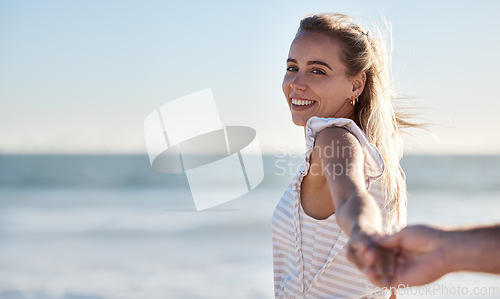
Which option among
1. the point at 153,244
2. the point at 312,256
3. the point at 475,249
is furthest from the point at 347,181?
the point at 153,244

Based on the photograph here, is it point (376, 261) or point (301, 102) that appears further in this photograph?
point (301, 102)

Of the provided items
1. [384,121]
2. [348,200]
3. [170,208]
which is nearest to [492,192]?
[170,208]

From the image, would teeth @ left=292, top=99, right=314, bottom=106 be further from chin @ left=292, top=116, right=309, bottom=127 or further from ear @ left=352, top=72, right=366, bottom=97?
ear @ left=352, top=72, right=366, bottom=97

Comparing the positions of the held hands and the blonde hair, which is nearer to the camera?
the held hands

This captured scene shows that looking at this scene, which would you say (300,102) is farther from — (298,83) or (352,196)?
(352,196)

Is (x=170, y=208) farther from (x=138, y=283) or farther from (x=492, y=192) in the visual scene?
(x=492, y=192)

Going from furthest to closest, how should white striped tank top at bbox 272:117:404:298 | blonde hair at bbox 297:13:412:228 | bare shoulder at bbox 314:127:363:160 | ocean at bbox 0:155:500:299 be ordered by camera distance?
1. ocean at bbox 0:155:500:299
2. blonde hair at bbox 297:13:412:228
3. white striped tank top at bbox 272:117:404:298
4. bare shoulder at bbox 314:127:363:160

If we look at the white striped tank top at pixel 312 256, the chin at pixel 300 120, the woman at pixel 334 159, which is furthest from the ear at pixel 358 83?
the white striped tank top at pixel 312 256

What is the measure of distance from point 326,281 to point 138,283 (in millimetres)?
4709

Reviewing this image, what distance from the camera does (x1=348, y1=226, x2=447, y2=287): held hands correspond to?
109cm

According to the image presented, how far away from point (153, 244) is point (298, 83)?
6.74 metres

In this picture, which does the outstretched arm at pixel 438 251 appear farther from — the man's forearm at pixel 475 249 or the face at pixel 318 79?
the face at pixel 318 79

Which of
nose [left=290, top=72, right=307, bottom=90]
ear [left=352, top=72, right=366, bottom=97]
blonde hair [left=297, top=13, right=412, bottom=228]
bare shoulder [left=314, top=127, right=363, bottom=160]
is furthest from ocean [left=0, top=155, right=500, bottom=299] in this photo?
bare shoulder [left=314, top=127, right=363, bottom=160]

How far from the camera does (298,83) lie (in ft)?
8.16
